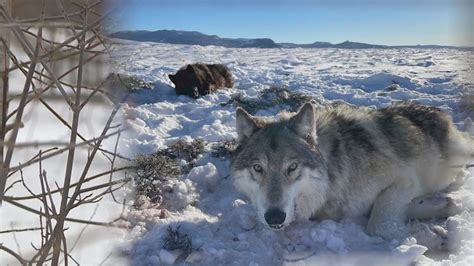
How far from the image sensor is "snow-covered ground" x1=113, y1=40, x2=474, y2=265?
143 inches

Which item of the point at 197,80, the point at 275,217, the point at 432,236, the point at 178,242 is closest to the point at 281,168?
the point at 275,217

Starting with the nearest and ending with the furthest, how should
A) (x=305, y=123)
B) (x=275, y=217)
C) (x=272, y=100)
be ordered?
(x=275, y=217)
(x=305, y=123)
(x=272, y=100)

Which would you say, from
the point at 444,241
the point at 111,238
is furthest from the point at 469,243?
the point at 111,238

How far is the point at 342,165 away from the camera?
13.9 feet

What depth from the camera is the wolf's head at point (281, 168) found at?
3.77 metres

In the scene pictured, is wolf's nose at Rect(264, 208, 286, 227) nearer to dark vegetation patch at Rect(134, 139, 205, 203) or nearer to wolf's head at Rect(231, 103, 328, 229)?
wolf's head at Rect(231, 103, 328, 229)

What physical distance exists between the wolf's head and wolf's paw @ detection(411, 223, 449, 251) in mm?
763

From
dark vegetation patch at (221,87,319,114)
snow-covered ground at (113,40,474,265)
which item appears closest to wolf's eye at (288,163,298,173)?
snow-covered ground at (113,40,474,265)

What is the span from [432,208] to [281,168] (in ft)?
4.71

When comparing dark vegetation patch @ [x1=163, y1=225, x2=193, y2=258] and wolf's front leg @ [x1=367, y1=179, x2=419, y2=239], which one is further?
wolf's front leg @ [x1=367, y1=179, x2=419, y2=239]

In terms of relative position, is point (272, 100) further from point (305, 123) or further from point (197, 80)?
point (305, 123)

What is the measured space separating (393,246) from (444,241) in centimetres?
45

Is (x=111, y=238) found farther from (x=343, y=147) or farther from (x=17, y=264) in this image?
(x=343, y=147)

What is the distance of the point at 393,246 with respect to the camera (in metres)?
3.74
